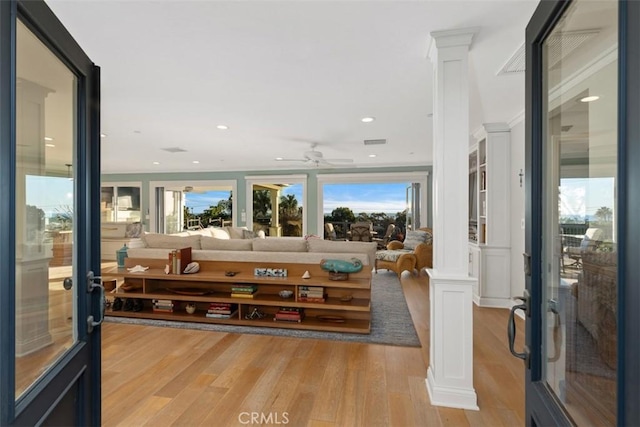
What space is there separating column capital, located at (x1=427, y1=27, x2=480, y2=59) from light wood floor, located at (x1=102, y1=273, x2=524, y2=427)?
245 centimetres

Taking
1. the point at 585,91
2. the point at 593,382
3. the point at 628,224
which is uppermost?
the point at 585,91

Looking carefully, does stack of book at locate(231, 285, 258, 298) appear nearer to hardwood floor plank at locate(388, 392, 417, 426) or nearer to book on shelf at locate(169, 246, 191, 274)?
book on shelf at locate(169, 246, 191, 274)

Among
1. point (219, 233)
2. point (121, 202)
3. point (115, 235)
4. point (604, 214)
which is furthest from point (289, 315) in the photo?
point (121, 202)

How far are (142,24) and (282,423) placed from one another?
2.69 m

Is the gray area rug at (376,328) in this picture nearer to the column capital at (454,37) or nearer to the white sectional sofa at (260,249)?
the white sectional sofa at (260,249)

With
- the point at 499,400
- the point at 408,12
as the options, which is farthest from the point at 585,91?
the point at 499,400

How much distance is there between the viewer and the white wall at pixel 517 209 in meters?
3.67

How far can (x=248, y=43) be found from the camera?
2094 mm

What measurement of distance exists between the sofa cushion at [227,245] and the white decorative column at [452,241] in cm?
246

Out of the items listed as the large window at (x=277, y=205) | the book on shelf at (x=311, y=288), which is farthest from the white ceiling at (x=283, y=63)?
the large window at (x=277, y=205)

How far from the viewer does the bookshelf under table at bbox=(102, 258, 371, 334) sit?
331 cm

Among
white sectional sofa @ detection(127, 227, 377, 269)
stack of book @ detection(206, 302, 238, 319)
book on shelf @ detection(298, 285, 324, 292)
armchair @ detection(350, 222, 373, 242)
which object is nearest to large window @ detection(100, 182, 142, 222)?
white sectional sofa @ detection(127, 227, 377, 269)

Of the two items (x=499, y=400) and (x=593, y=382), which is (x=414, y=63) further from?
(x=499, y=400)

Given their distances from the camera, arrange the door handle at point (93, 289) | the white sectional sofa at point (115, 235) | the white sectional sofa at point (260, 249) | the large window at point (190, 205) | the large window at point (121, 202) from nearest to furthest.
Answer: the door handle at point (93, 289) < the white sectional sofa at point (260, 249) < the white sectional sofa at point (115, 235) < the large window at point (190, 205) < the large window at point (121, 202)
